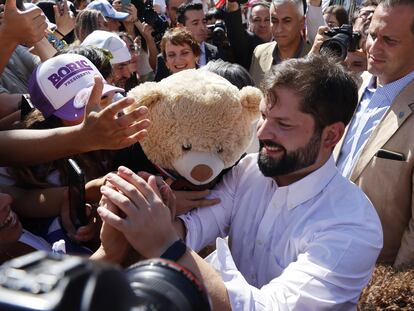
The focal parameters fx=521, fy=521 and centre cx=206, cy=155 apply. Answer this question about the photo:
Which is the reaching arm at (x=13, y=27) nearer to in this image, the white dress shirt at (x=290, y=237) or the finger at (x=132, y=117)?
the finger at (x=132, y=117)

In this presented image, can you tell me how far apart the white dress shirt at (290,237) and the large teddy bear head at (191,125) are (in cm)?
13

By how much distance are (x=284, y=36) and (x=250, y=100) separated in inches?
92.1

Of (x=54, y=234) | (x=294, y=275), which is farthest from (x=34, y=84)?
(x=294, y=275)

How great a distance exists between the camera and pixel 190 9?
15.6ft

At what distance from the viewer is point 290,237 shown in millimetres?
1543

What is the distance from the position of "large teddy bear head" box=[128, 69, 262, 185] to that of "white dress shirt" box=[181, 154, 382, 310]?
0.43ft

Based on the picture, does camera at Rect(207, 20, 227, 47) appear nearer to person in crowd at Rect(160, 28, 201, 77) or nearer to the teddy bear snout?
person in crowd at Rect(160, 28, 201, 77)

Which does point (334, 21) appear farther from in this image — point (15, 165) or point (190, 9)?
point (15, 165)

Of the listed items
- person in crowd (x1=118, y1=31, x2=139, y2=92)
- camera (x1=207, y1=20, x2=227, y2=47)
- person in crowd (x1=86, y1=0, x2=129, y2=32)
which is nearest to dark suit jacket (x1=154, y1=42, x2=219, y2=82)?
camera (x1=207, y1=20, x2=227, y2=47)

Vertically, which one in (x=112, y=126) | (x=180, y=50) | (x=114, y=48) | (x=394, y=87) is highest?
(x=112, y=126)

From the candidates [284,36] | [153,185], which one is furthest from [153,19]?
[153,185]

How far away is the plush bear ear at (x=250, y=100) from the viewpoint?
5.72ft

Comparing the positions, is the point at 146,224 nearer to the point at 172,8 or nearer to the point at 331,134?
the point at 331,134

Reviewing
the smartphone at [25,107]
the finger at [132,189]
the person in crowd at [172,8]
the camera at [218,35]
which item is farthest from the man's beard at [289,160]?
the person in crowd at [172,8]
